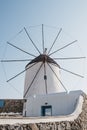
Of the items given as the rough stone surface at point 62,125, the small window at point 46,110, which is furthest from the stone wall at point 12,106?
the rough stone surface at point 62,125

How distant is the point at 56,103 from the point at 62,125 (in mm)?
4537

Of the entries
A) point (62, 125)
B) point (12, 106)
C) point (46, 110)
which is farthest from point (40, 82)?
point (62, 125)

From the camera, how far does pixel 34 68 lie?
55.2ft

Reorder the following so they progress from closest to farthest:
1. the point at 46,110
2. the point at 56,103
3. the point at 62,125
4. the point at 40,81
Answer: the point at 62,125 → the point at 56,103 → the point at 46,110 → the point at 40,81

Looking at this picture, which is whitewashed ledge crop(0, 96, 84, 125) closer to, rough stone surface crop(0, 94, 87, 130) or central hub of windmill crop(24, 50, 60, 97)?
rough stone surface crop(0, 94, 87, 130)

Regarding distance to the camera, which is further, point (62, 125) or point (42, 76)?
point (42, 76)

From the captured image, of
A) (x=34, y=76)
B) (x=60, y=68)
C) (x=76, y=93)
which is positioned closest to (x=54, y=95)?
(x=76, y=93)

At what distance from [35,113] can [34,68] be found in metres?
5.28

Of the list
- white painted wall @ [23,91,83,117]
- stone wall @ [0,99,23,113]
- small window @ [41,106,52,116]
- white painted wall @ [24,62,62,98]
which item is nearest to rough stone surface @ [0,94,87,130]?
white painted wall @ [23,91,83,117]

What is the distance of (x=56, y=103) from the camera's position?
448 inches

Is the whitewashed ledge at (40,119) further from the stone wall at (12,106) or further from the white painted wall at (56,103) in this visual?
the stone wall at (12,106)

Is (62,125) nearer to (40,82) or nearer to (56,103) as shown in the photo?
(56,103)

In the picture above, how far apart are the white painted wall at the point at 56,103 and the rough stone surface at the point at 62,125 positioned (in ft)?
2.16

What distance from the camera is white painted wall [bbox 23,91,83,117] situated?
1073 centimetres
